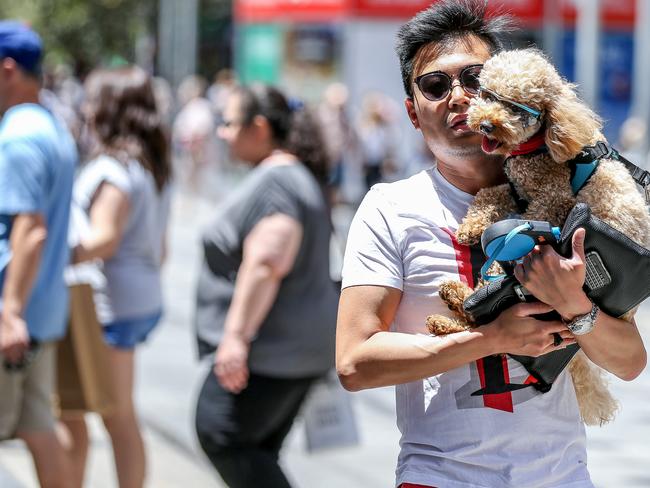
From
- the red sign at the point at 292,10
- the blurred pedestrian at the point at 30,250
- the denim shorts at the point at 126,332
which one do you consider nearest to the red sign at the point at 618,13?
the red sign at the point at 292,10

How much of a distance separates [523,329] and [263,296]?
218cm

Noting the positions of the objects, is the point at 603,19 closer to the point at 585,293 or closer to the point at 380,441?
the point at 380,441

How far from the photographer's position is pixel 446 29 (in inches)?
103

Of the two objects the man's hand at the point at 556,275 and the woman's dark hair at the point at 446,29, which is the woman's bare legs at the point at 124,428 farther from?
the man's hand at the point at 556,275

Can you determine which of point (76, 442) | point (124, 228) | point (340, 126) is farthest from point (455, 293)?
point (340, 126)

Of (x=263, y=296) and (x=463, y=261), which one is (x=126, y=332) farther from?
(x=463, y=261)

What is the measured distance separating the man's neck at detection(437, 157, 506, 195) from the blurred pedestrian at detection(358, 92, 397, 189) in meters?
16.3

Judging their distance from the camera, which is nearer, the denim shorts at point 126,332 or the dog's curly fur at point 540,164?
the dog's curly fur at point 540,164

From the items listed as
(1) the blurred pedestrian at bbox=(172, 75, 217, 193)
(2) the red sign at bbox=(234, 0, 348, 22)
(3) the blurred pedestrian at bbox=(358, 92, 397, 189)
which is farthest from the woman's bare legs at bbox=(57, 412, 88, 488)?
(2) the red sign at bbox=(234, 0, 348, 22)

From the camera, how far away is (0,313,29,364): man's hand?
4.38 metres

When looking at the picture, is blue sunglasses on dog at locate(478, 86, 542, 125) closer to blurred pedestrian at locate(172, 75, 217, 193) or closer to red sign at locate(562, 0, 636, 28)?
blurred pedestrian at locate(172, 75, 217, 193)

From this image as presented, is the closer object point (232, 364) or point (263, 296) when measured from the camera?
point (232, 364)

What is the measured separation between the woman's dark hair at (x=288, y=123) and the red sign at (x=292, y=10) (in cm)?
1882

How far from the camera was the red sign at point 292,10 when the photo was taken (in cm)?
2369
